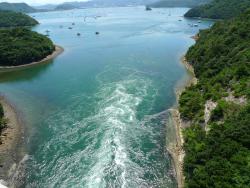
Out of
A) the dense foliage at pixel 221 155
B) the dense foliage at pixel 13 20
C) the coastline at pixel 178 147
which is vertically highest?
the dense foliage at pixel 221 155

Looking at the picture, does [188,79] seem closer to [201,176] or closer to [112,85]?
[112,85]

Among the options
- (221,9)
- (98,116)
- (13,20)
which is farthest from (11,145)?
(13,20)

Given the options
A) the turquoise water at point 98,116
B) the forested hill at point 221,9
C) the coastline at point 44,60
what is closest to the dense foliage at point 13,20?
the coastline at point 44,60

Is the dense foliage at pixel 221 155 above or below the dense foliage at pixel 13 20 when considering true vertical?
above

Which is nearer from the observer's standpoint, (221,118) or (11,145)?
(221,118)

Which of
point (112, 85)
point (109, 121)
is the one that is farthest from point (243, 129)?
point (112, 85)

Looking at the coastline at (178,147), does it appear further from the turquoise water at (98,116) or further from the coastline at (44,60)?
the coastline at (44,60)

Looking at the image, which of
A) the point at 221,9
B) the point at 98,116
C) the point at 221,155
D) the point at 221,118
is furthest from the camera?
the point at 221,9

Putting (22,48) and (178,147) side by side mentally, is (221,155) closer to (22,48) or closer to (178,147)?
(178,147)
